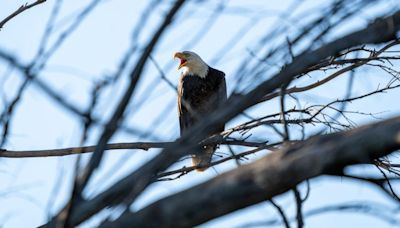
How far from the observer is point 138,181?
157 centimetres

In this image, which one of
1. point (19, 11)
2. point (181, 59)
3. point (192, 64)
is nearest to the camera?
point (19, 11)

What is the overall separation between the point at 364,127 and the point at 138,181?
19.3 inches

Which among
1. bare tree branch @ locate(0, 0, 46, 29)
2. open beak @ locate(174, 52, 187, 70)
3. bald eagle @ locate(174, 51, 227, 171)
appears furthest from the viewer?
open beak @ locate(174, 52, 187, 70)

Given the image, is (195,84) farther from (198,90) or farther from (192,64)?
(192,64)

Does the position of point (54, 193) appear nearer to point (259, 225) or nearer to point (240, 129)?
point (259, 225)

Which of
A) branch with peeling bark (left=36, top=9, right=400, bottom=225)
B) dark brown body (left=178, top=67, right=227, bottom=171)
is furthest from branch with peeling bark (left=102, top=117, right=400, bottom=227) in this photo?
dark brown body (left=178, top=67, right=227, bottom=171)

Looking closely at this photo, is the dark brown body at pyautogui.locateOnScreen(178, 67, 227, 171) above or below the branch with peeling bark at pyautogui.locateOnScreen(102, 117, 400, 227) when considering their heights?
above

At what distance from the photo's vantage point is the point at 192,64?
658 centimetres

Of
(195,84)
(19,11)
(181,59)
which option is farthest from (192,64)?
(19,11)

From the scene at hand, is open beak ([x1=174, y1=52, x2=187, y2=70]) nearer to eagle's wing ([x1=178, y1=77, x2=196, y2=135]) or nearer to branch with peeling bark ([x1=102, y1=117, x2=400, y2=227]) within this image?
eagle's wing ([x1=178, y1=77, x2=196, y2=135])

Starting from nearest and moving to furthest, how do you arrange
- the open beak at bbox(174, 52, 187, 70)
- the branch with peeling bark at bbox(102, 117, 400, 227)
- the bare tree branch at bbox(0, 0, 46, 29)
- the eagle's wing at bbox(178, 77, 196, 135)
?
the branch with peeling bark at bbox(102, 117, 400, 227) → the bare tree branch at bbox(0, 0, 46, 29) → the eagle's wing at bbox(178, 77, 196, 135) → the open beak at bbox(174, 52, 187, 70)

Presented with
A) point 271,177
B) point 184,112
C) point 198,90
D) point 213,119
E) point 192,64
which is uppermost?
point 192,64

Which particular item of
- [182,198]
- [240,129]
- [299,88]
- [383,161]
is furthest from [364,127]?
[299,88]

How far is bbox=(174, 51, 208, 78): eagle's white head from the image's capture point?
6383 mm
